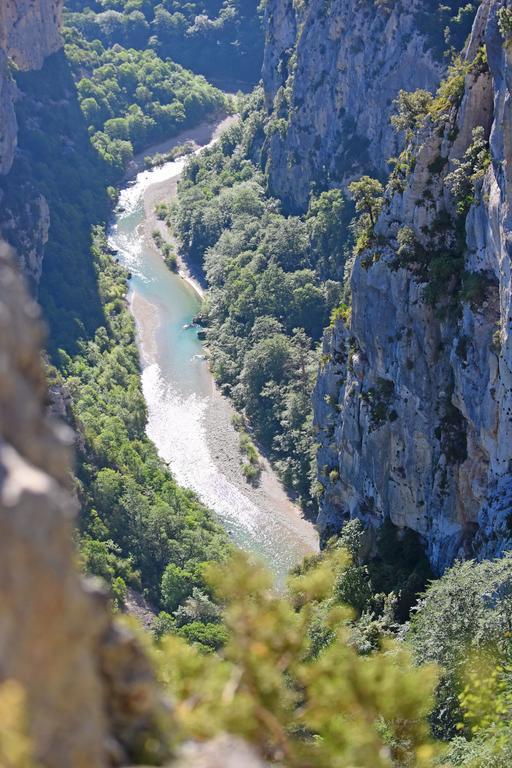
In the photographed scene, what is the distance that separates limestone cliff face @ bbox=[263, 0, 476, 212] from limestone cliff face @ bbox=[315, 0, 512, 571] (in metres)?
36.2

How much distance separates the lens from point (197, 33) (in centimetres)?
16162

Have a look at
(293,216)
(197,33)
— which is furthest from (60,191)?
(197,33)

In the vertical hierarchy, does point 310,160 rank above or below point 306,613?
above

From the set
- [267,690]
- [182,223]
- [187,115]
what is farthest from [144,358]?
[267,690]

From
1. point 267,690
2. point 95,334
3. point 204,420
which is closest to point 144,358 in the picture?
point 95,334

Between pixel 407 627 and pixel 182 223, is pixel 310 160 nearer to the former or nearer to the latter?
pixel 182 223

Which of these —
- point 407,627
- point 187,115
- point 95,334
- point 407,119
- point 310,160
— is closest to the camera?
point 407,627

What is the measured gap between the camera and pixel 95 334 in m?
91.2

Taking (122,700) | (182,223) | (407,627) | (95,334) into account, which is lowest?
Answer: (122,700)

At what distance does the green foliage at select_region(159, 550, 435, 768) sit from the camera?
50.2 ft

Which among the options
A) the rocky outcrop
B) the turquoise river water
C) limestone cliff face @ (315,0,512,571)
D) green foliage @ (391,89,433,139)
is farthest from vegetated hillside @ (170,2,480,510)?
green foliage @ (391,89,433,139)

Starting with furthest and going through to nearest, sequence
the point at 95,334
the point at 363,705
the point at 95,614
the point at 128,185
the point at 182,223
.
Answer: the point at 128,185
the point at 182,223
the point at 95,334
the point at 363,705
the point at 95,614

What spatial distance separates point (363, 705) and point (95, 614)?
6813 mm

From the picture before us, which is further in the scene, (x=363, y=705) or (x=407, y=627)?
(x=407, y=627)
